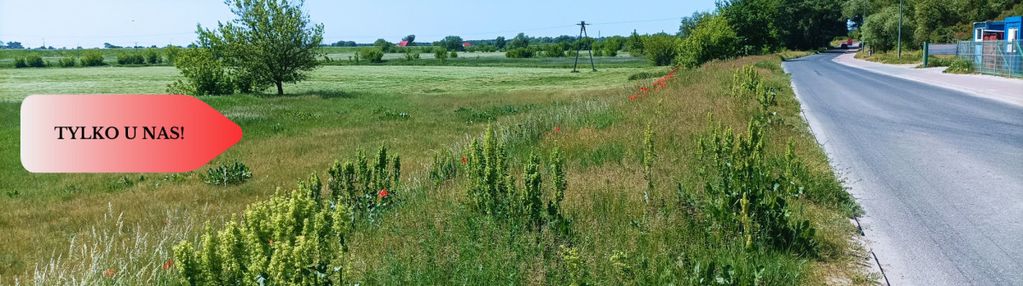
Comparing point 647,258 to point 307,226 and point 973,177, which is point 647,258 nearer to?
point 307,226

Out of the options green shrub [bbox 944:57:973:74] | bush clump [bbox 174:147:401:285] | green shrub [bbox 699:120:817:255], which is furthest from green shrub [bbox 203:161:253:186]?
green shrub [bbox 944:57:973:74]

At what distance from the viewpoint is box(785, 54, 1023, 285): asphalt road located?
4574 mm

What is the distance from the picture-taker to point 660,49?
2918 inches

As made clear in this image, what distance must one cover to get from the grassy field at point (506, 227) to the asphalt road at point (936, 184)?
1.13 feet

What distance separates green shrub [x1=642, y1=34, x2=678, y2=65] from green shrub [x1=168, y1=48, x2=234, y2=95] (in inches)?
1953

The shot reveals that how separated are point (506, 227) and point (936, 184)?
4721 millimetres

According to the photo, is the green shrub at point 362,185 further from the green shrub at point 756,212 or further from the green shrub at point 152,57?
the green shrub at point 152,57

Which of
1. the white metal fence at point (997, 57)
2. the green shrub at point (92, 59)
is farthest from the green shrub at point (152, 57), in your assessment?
the white metal fence at point (997, 57)

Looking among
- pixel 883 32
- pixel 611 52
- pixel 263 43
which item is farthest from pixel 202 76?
pixel 611 52

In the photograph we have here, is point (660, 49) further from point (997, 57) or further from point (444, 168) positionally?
point (444, 168)

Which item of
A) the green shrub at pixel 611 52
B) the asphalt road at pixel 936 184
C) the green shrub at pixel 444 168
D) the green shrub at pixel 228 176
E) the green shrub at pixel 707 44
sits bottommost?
the green shrub at pixel 228 176

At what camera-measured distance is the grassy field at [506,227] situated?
422 centimetres

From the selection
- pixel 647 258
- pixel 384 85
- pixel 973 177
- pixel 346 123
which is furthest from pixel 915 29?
pixel 647 258

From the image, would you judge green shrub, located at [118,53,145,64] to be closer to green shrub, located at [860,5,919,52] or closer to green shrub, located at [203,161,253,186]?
green shrub, located at [860,5,919,52]
